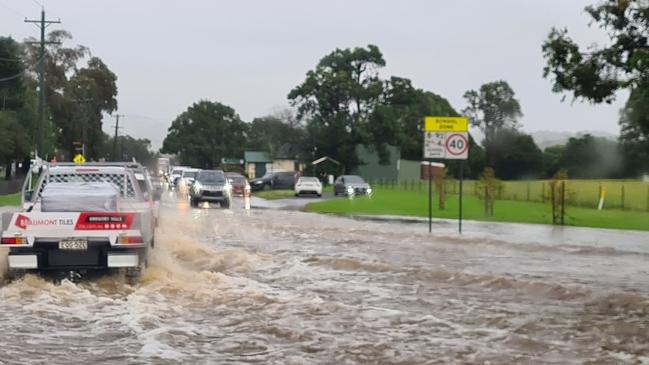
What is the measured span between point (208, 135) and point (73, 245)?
5538 inches

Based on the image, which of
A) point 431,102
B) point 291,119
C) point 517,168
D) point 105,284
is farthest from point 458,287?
point 291,119

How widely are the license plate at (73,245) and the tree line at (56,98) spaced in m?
49.0

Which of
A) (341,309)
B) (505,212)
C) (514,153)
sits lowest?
(341,309)

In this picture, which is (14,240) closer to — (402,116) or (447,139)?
(447,139)

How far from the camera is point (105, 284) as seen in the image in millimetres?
11969

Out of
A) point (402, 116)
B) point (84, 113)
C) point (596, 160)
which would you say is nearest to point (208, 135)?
point (84, 113)

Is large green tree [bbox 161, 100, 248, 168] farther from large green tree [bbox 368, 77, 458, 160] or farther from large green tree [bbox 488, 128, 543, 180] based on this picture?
large green tree [bbox 488, 128, 543, 180]

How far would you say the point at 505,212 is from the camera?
34.0 meters

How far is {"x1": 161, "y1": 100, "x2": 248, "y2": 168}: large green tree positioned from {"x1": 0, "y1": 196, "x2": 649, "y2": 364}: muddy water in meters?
133

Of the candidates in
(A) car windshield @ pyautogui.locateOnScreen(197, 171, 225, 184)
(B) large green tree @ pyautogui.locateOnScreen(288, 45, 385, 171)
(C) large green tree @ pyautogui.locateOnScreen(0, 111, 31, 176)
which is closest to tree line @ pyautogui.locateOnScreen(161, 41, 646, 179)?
(B) large green tree @ pyautogui.locateOnScreen(288, 45, 385, 171)

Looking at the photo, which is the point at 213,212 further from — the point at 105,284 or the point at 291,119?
the point at 291,119

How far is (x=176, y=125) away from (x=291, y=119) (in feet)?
129

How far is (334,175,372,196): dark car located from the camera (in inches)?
2096

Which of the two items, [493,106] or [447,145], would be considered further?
[493,106]
